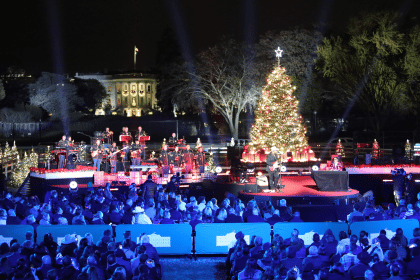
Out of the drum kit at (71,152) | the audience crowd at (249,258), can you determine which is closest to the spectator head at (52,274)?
the audience crowd at (249,258)

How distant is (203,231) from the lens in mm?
11992

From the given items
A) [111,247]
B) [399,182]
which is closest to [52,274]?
[111,247]

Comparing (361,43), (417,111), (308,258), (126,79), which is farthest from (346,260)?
(126,79)

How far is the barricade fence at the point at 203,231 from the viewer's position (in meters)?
11.2

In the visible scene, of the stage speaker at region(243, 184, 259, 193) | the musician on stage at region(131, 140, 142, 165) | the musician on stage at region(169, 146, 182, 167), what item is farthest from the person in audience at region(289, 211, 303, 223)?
the musician on stage at region(131, 140, 142, 165)

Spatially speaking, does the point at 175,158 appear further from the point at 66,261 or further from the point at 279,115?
the point at 66,261

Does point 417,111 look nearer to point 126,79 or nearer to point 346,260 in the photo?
point 346,260

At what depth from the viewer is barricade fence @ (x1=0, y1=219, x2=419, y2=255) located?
36.9ft

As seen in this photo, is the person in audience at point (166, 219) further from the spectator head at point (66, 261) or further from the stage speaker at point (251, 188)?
the stage speaker at point (251, 188)

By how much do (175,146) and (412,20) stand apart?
20442 millimetres

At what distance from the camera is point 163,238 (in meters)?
12.0

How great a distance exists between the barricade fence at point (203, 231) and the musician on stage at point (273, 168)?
6544 mm

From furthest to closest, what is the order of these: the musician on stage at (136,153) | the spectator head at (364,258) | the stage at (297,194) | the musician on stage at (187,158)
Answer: the musician on stage at (136,153)
the musician on stage at (187,158)
the stage at (297,194)
the spectator head at (364,258)

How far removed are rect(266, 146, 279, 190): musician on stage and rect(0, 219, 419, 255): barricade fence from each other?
6.54 metres
